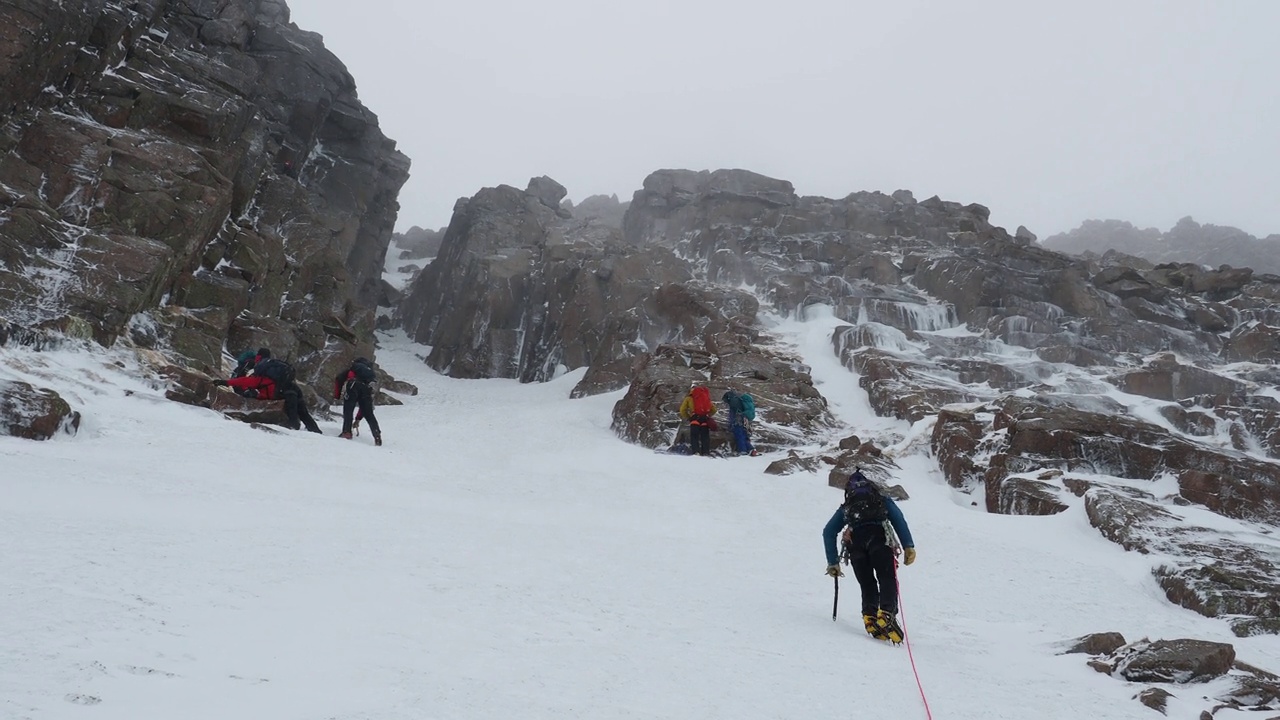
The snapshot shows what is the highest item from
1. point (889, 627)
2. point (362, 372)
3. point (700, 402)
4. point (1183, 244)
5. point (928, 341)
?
point (1183, 244)

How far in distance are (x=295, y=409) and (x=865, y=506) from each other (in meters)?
14.0

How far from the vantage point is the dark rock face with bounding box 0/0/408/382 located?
20.1m

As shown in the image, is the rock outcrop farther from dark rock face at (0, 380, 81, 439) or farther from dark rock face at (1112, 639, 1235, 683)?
dark rock face at (0, 380, 81, 439)

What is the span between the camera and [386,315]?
66125mm

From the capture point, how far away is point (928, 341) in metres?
41.0

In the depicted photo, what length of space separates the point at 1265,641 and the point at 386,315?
63.7 m

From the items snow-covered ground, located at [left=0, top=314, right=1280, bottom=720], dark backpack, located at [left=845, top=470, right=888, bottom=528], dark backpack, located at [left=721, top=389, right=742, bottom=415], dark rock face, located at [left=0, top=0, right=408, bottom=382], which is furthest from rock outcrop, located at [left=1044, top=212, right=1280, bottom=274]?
dark backpack, located at [left=845, top=470, right=888, bottom=528]

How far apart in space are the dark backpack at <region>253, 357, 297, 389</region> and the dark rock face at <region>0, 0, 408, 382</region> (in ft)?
13.4

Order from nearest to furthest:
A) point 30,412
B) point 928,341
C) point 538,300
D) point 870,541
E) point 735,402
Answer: point 870,541 → point 30,412 → point 735,402 → point 928,341 → point 538,300

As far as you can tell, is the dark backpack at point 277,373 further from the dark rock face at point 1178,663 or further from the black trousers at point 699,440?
the dark rock face at point 1178,663

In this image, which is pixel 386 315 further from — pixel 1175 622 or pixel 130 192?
pixel 1175 622

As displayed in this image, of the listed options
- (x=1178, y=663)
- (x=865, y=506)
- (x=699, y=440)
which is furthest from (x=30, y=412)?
(x=699, y=440)

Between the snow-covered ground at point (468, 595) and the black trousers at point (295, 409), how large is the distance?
2.13 meters

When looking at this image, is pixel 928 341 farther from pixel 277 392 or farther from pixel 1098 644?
pixel 1098 644
